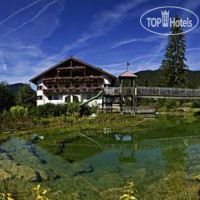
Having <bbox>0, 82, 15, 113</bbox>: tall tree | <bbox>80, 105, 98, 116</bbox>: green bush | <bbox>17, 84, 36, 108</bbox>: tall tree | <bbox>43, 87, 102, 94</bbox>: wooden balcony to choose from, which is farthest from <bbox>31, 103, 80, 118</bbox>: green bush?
<bbox>17, 84, 36, 108</bbox>: tall tree

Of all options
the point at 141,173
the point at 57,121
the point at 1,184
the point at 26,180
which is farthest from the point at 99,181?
the point at 57,121

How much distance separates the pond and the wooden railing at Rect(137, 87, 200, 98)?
1573 cm

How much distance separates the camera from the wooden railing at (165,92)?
30.8 metres

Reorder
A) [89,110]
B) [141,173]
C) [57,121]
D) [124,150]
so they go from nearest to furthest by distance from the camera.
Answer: [141,173], [124,150], [57,121], [89,110]

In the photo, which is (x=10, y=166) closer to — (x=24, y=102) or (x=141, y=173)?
(x=141, y=173)

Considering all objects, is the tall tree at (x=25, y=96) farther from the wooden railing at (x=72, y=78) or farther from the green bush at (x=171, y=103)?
the green bush at (x=171, y=103)

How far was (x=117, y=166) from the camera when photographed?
930 cm

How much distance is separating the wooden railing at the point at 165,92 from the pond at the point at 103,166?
51.6 feet

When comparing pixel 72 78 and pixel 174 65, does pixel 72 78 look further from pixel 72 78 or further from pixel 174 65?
pixel 174 65

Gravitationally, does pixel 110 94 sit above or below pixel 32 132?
above

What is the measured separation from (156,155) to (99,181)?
14.2 feet

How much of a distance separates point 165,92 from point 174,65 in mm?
19357

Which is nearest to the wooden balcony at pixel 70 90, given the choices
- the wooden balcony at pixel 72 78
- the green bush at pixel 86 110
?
the wooden balcony at pixel 72 78

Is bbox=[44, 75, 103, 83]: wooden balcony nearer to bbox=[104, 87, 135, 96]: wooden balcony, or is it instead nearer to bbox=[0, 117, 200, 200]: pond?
bbox=[104, 87, 135, 96]: wooden balcony
